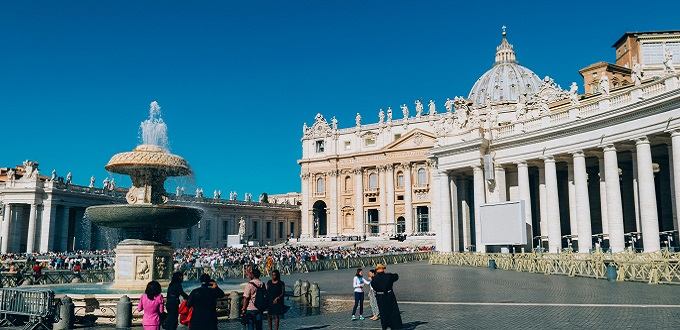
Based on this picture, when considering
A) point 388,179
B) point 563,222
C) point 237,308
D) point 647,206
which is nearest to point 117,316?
point 237,308

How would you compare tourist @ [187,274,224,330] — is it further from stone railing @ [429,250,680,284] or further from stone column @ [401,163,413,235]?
stone column @ [401,163,413,235]

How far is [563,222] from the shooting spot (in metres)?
31.4

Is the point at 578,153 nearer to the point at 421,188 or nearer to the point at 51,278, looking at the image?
the point at 51,278

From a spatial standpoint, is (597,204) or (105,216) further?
(597,204)

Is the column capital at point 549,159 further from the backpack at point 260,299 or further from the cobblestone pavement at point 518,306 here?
the backpack at point 260,299

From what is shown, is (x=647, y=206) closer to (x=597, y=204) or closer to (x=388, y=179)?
(x=597, y=204)

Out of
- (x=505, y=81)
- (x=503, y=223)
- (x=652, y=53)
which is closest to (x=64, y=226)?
(x=503, y=223)

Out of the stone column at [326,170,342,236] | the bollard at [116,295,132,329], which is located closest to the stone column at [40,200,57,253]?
the stone column at [326,170,342,236]

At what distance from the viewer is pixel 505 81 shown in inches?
3440

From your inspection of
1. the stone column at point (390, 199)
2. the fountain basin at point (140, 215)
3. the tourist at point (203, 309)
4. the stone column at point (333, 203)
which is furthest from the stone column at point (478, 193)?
the stone column at point (333, 203)

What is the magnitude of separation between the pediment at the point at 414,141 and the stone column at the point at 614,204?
4522 cm

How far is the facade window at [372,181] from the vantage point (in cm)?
7488

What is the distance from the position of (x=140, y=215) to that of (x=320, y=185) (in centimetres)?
6707

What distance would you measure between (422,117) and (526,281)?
178 feet
